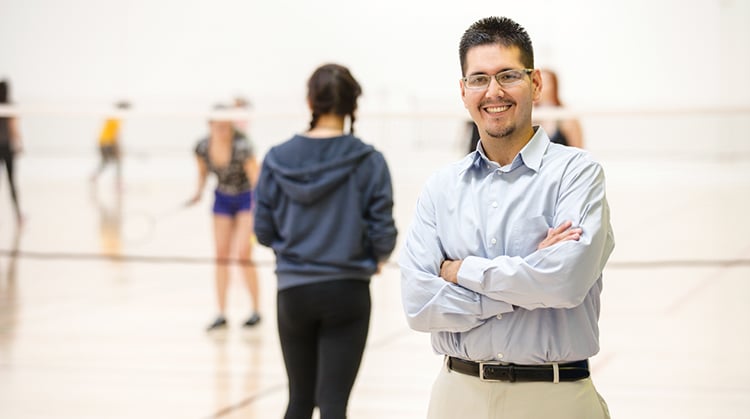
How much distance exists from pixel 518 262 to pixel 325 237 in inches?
68.0

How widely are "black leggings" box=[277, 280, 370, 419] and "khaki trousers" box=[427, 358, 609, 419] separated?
140cm

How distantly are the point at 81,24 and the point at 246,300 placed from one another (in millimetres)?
16295

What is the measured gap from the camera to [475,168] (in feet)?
9.16

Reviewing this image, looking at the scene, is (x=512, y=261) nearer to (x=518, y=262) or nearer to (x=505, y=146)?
(x=518, y=262)

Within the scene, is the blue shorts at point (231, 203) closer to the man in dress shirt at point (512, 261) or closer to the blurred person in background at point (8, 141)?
the man in dress shirt at point (512, 261)

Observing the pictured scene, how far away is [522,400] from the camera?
2689 millimetres

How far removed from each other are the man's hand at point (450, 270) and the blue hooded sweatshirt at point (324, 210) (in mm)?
1448

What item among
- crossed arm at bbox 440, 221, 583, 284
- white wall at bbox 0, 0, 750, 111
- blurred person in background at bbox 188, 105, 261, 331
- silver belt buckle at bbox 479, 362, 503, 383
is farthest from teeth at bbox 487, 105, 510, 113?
white wall at bbox 0, 0, 750, 111

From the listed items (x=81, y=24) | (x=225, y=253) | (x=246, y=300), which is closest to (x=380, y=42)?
(x=81, y=24)

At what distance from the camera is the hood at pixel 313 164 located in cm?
426

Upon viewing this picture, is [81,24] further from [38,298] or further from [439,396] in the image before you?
[439,396]

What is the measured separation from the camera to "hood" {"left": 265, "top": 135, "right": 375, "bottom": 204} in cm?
426

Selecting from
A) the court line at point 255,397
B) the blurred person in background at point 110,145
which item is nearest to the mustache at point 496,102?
the court line at point 255,397

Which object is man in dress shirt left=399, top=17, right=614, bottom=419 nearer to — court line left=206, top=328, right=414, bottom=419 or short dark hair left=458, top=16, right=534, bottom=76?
short dark hair left=458, top=16, right=534, bottom=76
